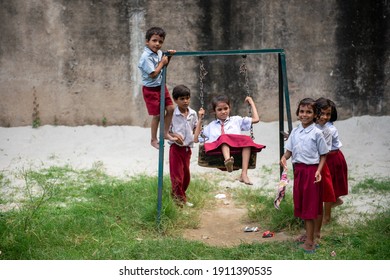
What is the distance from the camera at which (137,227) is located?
6.00m

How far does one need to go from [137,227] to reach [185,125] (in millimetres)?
1211

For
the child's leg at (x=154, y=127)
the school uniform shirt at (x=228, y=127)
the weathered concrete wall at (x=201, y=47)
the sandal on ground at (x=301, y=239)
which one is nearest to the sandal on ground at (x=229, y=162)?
the school uniform shirt at (x=228, y=127)

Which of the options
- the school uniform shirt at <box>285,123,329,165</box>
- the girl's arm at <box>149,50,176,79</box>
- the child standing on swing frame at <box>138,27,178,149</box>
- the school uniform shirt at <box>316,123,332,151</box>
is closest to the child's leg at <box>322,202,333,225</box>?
the school uniform shirt at <box>316,123,332,151</box>

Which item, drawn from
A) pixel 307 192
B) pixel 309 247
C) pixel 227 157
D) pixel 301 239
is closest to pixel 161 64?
pixel 227 157

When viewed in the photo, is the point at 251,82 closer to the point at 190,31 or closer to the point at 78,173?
the point at 190,31

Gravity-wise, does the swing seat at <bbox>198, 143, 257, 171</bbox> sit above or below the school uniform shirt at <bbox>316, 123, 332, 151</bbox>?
below

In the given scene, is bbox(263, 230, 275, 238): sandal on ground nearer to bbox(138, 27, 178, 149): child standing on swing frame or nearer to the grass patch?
bbox(138, 27, 178, 149): child standing on swing frame

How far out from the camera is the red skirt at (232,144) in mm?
5883

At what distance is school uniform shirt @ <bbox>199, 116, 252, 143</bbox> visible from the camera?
619 cm

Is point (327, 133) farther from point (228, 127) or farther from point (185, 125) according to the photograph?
point (185, 125)

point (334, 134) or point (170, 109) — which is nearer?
point (334, 134)

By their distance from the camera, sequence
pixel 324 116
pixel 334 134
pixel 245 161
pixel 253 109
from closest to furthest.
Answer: pixel 324 116 → pixel 334 134 → pixel 245 161 → pixel 253 109

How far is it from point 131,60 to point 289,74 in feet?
7.80

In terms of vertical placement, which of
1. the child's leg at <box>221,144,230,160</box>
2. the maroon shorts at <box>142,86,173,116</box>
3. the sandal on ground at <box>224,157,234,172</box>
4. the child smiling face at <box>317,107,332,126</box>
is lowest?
the sandal on ground at <box>224,157,234,172</box>
